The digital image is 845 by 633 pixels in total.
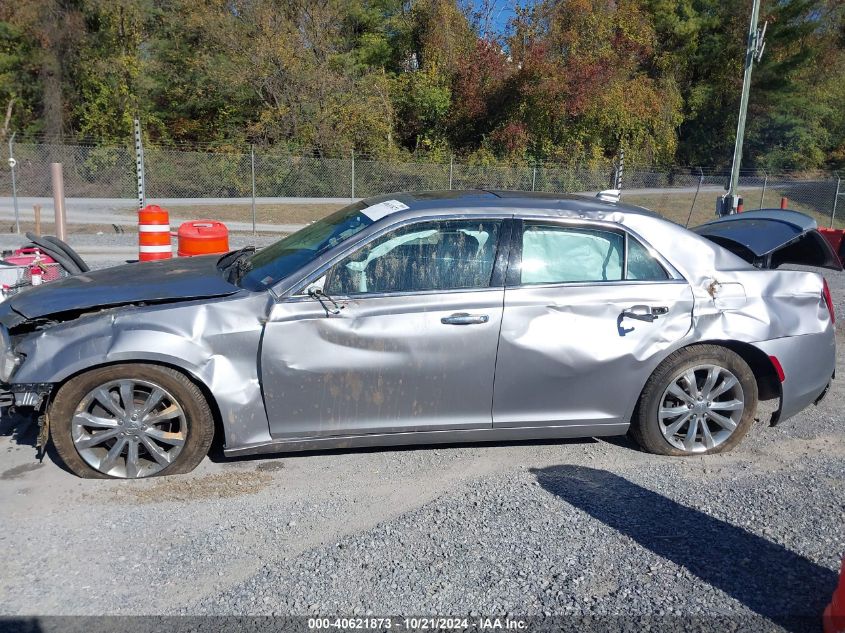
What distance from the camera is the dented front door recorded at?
13.3 ft

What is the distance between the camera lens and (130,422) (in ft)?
13.1

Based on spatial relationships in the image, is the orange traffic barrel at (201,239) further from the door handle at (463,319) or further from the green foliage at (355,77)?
the green foliage at (355,77)

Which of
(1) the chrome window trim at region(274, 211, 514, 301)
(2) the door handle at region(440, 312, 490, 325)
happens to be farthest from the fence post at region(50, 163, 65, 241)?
(2) the door handle at region(440, 312, 490, 325)

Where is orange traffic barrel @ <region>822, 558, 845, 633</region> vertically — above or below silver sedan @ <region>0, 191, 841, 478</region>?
below

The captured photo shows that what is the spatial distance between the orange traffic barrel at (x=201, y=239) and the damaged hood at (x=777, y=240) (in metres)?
4.78

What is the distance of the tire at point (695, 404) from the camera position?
14.6 ft

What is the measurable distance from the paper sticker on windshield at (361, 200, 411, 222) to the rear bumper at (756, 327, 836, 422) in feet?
7.79

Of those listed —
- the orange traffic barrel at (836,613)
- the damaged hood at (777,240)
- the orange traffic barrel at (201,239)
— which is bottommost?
the orange traffic barrel at (836,613)

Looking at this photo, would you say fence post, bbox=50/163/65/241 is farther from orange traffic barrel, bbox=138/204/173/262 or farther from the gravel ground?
the gravel ground

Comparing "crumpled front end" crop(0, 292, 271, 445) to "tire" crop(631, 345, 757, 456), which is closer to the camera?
"crumpled front end" crop(0, 292, 271, 445)

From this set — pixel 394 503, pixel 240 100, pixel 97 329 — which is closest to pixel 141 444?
pixel 97 329

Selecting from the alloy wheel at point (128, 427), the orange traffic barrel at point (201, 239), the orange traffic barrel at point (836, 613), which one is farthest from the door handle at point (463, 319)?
the orange traffic barrel at point (201, 239)

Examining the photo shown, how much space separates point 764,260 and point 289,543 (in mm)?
3665

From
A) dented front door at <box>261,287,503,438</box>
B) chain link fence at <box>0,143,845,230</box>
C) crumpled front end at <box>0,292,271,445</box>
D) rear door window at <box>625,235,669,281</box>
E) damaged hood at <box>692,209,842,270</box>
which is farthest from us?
chain link fence at <box>0,143,845,230</box>
